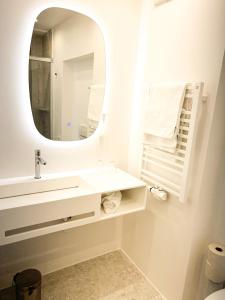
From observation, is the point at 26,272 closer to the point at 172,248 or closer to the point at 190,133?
the point at 172,248

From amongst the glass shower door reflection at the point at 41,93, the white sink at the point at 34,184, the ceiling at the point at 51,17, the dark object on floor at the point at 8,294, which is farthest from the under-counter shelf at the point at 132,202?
the ceiling at the point at 51,17

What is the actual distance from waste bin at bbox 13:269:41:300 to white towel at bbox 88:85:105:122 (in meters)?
1.26

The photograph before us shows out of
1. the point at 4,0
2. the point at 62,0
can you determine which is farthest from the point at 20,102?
the point at 62,0

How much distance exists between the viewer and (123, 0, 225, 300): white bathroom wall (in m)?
1.35

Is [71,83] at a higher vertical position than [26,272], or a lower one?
higher

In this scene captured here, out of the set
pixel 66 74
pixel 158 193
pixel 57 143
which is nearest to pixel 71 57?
pixel 66 74

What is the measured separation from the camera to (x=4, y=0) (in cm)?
134

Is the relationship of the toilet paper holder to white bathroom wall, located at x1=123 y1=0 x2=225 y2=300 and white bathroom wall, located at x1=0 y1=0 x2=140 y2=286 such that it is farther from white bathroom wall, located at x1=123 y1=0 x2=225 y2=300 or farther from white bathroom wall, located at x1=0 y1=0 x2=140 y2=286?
Result: white bathroom wall, located at x1=0 y1=0 x2=140 y2=286

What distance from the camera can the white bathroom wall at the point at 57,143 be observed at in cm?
143


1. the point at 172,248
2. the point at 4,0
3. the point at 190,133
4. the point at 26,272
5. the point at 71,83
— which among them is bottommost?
the point at 26,272

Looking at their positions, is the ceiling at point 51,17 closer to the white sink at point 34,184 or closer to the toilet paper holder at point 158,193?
the white sink at point 34,184

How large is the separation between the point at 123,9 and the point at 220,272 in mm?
2011

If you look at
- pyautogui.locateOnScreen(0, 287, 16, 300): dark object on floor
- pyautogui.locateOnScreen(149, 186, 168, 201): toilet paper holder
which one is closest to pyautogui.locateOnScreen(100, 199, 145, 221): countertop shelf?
pyautogui.locateOnScreen(149, 186, 168, 201): toilet paper holder

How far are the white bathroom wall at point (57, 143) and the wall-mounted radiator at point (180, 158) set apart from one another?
0.35 meters
